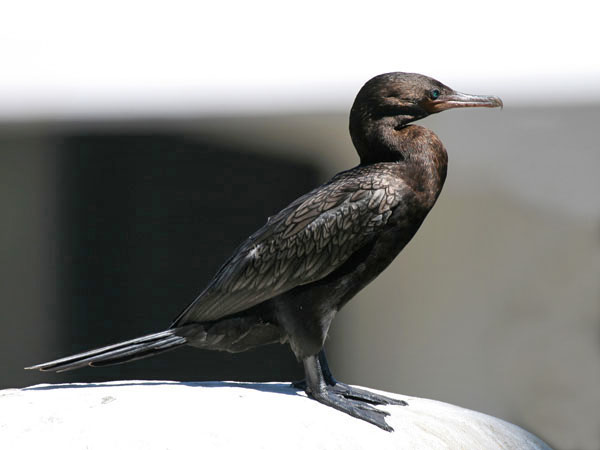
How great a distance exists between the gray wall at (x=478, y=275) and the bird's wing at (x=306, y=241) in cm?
388

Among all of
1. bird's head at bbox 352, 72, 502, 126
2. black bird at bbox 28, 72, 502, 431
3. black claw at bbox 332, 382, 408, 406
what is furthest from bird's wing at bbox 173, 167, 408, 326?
black claw at bbox 332, 382, 408, 406

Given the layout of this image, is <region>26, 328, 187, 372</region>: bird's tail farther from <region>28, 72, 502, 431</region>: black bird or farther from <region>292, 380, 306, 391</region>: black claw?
<region>292, 380, 306, 391</region>: black claw

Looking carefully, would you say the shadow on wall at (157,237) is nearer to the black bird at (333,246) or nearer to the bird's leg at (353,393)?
the bird's leg at (353,393)

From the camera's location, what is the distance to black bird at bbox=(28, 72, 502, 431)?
385 cm

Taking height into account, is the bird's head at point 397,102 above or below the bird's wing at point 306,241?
above

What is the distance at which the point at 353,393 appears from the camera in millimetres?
4191

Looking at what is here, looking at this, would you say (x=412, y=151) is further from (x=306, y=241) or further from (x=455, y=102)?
(x=306, y=241)

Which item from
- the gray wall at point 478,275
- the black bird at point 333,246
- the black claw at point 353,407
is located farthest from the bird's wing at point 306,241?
the gray wall at point 478,275

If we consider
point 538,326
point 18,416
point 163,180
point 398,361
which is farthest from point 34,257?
point 18,416

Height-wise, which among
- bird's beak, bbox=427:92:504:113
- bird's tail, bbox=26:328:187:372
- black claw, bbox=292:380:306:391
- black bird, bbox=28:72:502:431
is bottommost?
black claw, bbox=292:380:306:391

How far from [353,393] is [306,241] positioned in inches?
29.5

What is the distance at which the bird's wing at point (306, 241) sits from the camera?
12.6ft

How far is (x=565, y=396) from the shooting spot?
303 inches

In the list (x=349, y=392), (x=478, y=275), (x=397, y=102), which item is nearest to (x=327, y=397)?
(x=349, y=392)
